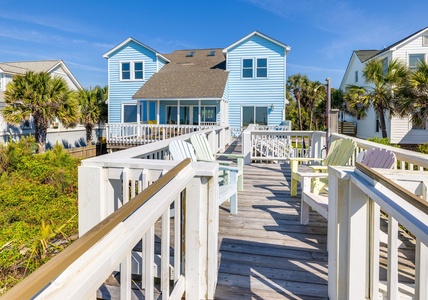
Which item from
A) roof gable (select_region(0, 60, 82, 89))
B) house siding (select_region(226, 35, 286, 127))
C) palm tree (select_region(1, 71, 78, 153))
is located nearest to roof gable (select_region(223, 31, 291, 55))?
house siding (select_region(226, 35, 286, 127))

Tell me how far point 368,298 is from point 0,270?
3.74 meters

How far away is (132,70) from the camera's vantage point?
1834 cm

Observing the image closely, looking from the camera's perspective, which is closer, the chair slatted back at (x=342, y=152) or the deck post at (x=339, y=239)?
the deck post at (x=339, y=239)

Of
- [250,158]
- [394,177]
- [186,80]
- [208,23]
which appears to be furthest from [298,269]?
[208,23]

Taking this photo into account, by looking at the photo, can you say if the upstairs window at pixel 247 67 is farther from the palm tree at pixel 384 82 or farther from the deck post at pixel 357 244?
the deck post at pixel 357 244

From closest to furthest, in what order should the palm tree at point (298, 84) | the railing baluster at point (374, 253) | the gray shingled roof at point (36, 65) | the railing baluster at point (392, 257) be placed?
the railing baluster at point (392, 257)
the railing baluster at point (374, 253)
the gray shingled roof at point (36, 65)
the palm tree at point (298, 84)

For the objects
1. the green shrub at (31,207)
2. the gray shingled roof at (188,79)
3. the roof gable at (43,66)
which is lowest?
the green shrub at (31,207)

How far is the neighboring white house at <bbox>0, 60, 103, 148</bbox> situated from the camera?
638 inches

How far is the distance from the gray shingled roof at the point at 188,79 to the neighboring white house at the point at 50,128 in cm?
654

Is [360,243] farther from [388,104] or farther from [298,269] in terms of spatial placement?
[388,104]

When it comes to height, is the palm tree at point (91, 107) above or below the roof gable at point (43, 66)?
below

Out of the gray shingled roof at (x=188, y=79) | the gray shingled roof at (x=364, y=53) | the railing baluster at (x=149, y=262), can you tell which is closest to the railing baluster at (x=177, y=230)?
the railing baluster at (x=149, y=262)

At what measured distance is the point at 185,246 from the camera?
1.83 meters

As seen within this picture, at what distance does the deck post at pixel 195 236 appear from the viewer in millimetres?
1795
